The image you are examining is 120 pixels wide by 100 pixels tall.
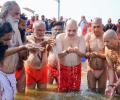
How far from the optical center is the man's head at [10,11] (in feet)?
21.5

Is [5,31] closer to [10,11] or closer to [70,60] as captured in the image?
[10,11]

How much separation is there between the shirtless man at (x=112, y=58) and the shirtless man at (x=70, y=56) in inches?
35.6

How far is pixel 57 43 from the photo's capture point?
28.9 ft

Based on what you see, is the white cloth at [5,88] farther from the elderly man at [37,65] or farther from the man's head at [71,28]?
the man's head at [71,28]

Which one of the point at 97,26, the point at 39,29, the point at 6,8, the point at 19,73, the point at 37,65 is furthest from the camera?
the point at 37,65

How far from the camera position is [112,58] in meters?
8.05

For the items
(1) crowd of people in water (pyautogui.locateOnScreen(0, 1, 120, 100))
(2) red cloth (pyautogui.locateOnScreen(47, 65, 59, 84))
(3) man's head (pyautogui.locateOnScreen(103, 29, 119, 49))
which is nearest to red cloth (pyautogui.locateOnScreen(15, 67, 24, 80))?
(1) crowd of people in water (pyautogui.locateOnScreen(0, 1, 120, 100))

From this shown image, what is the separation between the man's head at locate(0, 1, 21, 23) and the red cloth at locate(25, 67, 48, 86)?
2.42m

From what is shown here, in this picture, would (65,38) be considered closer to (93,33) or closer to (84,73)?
(93,33)

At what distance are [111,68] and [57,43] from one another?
4.68 ft

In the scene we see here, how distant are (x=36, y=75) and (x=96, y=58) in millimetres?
1392

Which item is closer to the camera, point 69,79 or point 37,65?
point 37,65

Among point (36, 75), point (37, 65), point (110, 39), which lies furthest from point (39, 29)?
point (110, 39)

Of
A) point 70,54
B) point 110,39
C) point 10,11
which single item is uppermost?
point 10,11
